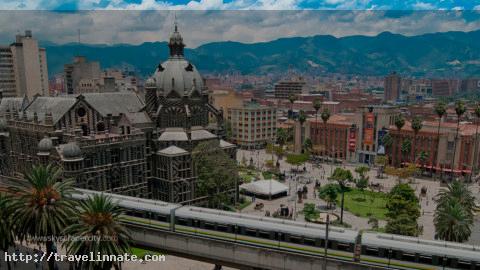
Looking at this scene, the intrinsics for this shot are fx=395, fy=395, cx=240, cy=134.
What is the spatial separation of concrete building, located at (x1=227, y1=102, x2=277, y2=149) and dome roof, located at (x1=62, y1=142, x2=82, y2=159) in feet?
328

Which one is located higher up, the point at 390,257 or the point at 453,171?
the point at 390,257

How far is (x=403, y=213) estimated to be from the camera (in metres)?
62.2

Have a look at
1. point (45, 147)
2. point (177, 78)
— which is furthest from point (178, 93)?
point (45, 147)

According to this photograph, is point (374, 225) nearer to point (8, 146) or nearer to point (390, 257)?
point (390, 257)

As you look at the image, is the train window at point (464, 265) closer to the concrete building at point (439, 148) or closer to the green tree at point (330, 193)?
the green tree at point (330, 193)

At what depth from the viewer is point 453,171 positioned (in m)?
113

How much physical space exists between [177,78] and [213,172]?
82.1 ft

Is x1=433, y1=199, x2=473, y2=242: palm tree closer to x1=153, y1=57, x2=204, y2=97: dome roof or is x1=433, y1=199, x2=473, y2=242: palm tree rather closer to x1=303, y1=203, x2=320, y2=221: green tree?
x1=303, y1=203, x2=320, y2=221: green tree

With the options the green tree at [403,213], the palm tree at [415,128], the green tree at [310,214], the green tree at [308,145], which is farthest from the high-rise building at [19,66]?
the green tree at [403,213]

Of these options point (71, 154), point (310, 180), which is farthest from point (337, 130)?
point (71, 154)

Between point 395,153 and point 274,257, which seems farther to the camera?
point 395,153

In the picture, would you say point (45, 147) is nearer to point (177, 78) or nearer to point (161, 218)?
point (177, 78)

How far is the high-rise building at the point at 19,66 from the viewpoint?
7470 inches

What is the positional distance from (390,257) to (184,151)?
165 ft
